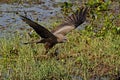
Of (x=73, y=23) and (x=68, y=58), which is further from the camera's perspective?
(x=68, y=58)

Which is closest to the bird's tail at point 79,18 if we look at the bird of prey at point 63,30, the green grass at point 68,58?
the bird of prey at point 63,30

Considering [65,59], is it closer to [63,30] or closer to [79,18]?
[63,30]

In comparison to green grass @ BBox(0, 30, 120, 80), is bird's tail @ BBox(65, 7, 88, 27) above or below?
above

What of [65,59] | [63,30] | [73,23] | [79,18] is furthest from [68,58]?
[79,18]

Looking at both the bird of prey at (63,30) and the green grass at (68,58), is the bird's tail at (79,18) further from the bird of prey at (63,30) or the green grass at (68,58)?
the green grass at (68,58)

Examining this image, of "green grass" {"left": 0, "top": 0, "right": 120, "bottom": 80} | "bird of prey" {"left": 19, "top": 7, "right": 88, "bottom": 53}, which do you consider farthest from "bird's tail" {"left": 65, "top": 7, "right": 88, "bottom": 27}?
"green grass" {"left": 0, "top": 0, "right": 120, "bottom": 80}

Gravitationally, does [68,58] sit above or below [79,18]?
below

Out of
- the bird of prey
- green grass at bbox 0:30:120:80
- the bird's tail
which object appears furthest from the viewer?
the bird's tail

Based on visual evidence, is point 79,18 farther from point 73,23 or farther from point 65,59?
point 65,59

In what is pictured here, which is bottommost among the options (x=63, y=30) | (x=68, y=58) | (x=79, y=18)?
(x=68, y=58)

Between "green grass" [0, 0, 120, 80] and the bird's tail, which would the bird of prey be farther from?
"green grass" [0, 0, 120, 80]

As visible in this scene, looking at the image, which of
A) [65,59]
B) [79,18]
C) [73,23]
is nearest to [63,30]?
[73,23]

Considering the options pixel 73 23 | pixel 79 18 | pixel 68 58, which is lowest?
pixel 68 58

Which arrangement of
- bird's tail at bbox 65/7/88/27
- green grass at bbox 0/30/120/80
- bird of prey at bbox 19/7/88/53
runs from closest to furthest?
1. green grass at bbox 0/30/120/80
2. bird of prey at bbox 19/7/88/53
3. bird's tail at bbox 65/7/88/27
